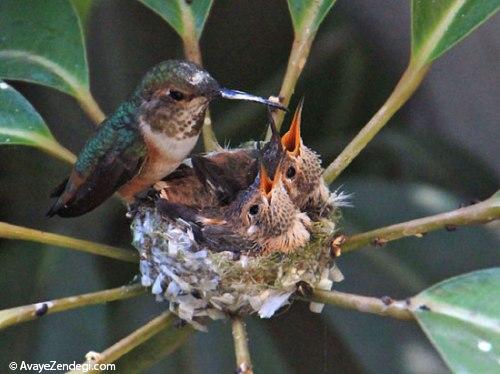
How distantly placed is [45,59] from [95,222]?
39cm

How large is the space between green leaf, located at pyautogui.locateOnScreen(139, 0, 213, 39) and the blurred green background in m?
0.34

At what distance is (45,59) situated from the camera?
3.49ft

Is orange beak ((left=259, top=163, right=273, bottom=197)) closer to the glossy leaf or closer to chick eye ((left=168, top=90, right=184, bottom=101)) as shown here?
chick eye ((left=168, top=90, right=184, bottom=101))

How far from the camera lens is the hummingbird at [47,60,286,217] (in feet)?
2.83

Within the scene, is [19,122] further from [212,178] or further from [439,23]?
[439,23]

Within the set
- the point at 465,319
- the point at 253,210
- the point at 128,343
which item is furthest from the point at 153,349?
the point at 465,319

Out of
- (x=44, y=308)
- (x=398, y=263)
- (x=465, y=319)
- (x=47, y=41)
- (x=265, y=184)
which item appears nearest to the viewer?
(x=465, y=319)

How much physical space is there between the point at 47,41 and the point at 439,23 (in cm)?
56

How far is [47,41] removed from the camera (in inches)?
41.8

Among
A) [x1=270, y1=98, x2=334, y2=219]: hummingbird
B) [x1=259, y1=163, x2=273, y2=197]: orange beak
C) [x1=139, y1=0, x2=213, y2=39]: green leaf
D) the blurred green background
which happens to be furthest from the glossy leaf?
[x1=139, y1=0, x2=213, y2=39]: green leaf

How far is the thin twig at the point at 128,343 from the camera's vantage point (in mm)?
846

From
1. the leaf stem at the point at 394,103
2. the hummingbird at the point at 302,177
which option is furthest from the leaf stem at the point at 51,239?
the leaf stem at the point at 394,103

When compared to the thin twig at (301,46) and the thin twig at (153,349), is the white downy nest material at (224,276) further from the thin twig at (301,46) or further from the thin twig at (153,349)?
the thin twig at (301,46)

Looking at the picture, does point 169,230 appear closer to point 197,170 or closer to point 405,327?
point 197,170
